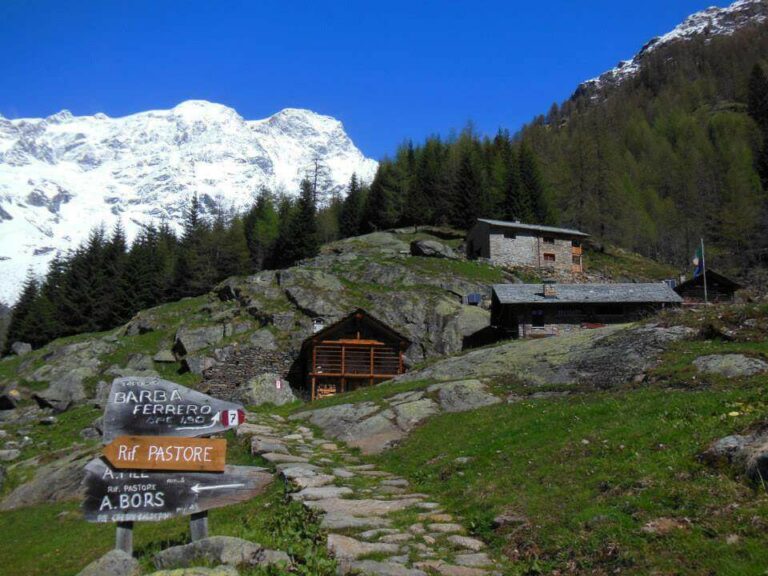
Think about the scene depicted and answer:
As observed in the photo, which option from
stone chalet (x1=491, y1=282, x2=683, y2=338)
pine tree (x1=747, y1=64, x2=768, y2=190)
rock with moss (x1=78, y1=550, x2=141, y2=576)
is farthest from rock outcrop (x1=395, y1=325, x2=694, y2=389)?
pine tree (x1=747, y1=64, x2=768, y2=190)

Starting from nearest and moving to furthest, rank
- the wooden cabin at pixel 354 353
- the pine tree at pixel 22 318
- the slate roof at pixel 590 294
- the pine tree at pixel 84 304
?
the wooden cabin at pixel 354 353 < the slate roof at pixel 590 294 < the pine tree at pixel 84 304 < the pine tree at pixel 22 318

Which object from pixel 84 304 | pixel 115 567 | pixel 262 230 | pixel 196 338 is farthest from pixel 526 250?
pixel 115 567

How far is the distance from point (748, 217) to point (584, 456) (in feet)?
260

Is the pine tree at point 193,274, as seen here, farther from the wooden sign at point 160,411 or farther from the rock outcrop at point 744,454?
the rock outcrop at point 744,454

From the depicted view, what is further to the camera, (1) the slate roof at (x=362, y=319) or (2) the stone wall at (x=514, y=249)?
(2) the stone wall at (x=514, y=249)

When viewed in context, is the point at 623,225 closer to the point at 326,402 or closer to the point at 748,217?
the point at 748,217

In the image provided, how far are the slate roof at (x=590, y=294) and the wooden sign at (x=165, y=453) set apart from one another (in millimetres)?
33925

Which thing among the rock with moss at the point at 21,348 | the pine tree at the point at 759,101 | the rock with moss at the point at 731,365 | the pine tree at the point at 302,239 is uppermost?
the pine tree at the point at 759,101

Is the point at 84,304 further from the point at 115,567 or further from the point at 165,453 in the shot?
the point at 115,567

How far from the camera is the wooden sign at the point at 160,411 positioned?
876cm

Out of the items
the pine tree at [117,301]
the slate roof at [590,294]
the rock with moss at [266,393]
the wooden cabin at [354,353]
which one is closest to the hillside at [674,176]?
the slate roof at [590,294]

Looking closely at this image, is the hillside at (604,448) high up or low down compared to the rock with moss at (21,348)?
down

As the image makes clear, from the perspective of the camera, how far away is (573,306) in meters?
41.8

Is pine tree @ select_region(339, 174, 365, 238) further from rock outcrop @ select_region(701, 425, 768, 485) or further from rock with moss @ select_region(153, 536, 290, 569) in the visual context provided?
rock with moss @ select_region(153, 536, 290, 569)
